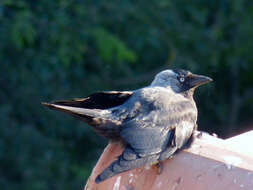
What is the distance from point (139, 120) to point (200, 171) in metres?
0.92

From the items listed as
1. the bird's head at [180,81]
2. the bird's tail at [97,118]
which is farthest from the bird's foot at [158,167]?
the bird's head at [180,81]

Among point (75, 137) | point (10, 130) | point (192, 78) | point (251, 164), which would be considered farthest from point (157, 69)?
point (251, 164)

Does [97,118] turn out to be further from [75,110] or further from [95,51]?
[95,51]

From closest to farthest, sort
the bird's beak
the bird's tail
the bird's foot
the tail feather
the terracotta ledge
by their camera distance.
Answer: the terracotta ledge < the bird's foot < the tail feather < the bird's tail < the bird's beak

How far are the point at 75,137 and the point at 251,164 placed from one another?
16.7 ft

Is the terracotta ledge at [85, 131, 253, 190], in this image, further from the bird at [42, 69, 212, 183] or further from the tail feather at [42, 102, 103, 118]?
the tail feather at [42, 102, 103, 118]

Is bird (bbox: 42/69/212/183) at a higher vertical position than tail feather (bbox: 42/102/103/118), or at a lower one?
lower

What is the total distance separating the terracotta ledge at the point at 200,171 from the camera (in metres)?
2.75

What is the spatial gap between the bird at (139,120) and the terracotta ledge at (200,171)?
3.6 inches

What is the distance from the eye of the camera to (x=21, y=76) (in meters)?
7.21

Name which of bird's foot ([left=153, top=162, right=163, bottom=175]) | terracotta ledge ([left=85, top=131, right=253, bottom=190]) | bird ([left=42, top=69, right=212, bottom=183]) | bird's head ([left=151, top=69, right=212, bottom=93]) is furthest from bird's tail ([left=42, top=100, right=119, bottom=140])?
bird's head ([left=151, top=69, right=212, bottom=93])

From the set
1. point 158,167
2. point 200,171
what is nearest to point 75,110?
point 158,167

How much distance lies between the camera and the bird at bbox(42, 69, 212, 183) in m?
3.39

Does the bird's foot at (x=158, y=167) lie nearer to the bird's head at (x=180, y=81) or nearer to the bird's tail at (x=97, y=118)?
the bird's tail at (x=97, y=118)
